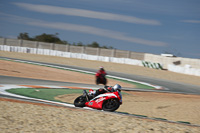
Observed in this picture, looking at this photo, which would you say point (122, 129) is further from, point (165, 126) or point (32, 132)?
point (32, 132)

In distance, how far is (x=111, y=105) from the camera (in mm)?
9445

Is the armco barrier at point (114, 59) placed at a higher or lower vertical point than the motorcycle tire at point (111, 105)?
higher

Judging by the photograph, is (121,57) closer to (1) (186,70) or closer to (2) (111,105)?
(1) (186,70)

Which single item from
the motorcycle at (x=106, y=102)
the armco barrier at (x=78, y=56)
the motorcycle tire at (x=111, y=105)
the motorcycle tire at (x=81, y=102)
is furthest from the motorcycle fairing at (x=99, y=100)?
Answer: the armco barrier at (x=78, y=56)

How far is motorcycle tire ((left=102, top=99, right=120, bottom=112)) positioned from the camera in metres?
9.37

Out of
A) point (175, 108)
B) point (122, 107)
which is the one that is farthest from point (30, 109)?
point (175, 108)

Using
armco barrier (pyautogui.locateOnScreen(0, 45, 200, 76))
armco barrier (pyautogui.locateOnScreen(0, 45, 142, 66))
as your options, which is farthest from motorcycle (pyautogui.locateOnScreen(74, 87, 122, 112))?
armco barrier (pyautogui.locateOnScreen(0, 45, 142, 66))

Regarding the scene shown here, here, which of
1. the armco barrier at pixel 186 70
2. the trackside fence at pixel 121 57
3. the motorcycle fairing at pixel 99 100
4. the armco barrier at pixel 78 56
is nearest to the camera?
the motorcycle fairing at pixel 99 100

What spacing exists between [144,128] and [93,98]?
3.27m

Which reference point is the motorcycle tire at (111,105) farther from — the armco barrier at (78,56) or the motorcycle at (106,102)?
the armco barrier at (78,56)

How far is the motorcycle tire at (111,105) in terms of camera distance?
9.37 m

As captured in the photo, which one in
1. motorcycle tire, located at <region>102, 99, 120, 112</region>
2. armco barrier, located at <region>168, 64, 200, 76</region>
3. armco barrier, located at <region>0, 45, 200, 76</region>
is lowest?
motorcycle tire, located at <region>102, 99, 120, 112</region>

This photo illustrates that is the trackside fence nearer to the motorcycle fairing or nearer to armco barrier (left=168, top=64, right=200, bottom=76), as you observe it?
armco barrier (left=168, top=64, right=200, bottom=76)

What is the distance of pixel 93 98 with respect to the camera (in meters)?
9.63
